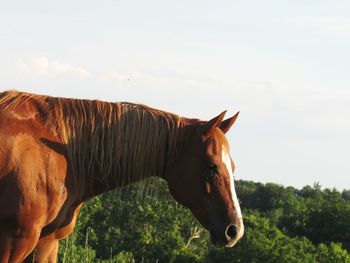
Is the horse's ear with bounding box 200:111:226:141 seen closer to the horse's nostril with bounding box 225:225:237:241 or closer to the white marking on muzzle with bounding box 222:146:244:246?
the white marking on muzzle with bounding box 222:146:244:246

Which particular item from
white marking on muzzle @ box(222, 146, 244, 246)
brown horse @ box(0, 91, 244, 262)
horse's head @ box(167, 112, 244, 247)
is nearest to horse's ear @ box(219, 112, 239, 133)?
brown horse @ box(0, 91, 244, 262)

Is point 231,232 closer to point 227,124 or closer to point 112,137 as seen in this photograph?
point 227,124

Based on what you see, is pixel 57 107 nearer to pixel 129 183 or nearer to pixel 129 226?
pixel 129 183

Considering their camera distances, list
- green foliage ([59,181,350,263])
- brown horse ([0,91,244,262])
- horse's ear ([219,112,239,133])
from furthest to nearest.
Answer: green foliage ([59,181,350,263]) < horse's ear ([219,112,239,133]) < brown horse ([0,91,244,262])

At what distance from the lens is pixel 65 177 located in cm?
840

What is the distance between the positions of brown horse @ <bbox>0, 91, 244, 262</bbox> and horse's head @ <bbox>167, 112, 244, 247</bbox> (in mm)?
10

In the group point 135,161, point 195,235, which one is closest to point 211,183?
point 135,161

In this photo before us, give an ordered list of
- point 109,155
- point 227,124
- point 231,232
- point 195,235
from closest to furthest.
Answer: point 231,232
point 109,155
point 227,124
point 195,235

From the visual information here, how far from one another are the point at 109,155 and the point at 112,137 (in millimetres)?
188

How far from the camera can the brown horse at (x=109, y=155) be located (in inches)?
325

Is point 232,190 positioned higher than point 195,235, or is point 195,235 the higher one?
point 232,190

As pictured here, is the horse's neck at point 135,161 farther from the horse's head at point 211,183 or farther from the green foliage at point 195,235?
the green foliage at point 195,235

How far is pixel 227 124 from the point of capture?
9000 millimetres

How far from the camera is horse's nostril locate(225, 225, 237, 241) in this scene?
8617 millimetres
